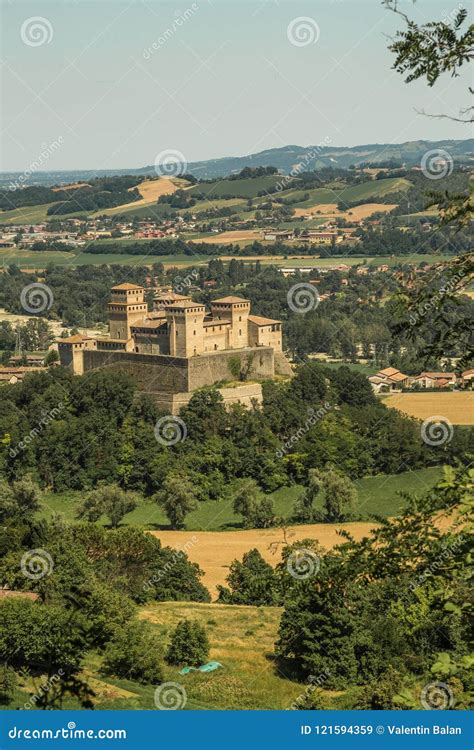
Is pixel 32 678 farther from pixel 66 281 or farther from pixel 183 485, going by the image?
pixel 66 281

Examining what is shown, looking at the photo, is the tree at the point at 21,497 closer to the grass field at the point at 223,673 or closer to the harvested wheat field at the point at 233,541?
the harvested wheat field at the point at 233,541

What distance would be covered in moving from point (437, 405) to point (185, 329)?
12.4 meters

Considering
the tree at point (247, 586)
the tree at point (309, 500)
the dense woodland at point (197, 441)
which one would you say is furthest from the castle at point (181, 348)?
the tree at point (247, 586)

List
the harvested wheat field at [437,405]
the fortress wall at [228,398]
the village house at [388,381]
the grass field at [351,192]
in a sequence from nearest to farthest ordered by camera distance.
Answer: the fortress wall at [228,398], the harvested wheat field at [437,405], the village house at [388,381], the grass field at [351,192]

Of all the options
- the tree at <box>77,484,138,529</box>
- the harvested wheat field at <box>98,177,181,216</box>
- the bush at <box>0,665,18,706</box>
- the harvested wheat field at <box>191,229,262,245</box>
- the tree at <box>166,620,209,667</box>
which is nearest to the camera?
the bush at <box>0,665,18,706</box>

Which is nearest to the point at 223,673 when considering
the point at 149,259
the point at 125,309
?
the point at 125,309

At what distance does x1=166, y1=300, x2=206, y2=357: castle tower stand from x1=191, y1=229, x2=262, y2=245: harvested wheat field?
8387 cm

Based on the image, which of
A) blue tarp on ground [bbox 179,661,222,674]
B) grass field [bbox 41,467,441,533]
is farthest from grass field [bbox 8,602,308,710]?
grass field [bbox 41,467,441,533]

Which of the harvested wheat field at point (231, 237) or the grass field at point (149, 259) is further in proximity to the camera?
the harvested wheat field at point (231, 237)

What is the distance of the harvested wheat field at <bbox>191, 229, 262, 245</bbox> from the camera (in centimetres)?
13400

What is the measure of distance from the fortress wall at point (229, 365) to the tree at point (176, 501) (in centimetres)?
726

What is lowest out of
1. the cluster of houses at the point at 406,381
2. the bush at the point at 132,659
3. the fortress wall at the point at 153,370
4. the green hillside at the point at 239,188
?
the bush at the point at 132,659

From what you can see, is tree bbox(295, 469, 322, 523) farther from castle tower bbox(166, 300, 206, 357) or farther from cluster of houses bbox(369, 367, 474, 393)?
cluster of houses bbox(369, 367, 474, 393)

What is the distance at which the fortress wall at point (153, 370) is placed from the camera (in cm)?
4738
